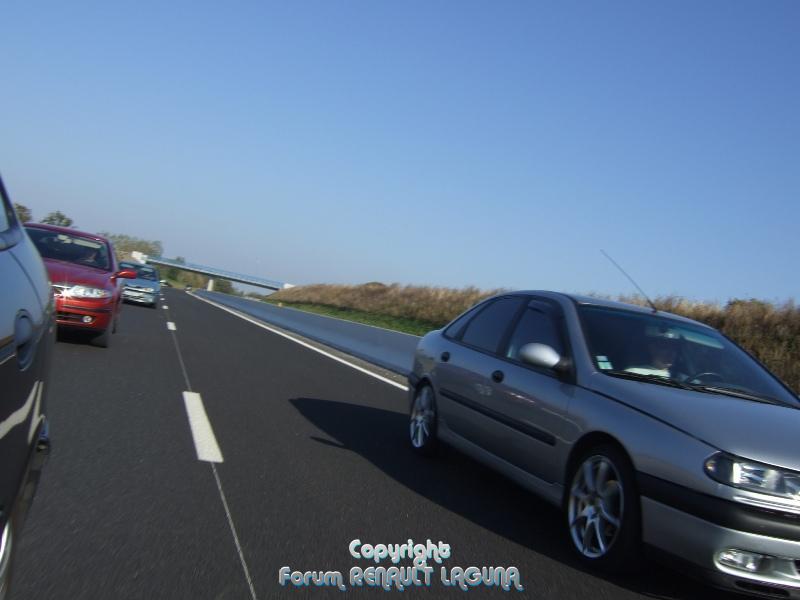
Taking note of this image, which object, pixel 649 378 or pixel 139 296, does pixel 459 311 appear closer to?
pixel 139 296

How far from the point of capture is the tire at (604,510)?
409 cm

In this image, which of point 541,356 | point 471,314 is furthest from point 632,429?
point 471,314

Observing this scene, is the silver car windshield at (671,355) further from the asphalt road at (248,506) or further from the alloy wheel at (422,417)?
the alloy wheel at (422,417)

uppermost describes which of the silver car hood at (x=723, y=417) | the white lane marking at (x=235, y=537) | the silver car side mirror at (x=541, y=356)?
the silver car side mirror at (x=541, y=356)

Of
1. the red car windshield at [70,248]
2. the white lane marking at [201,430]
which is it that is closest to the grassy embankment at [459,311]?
the white lane marking at [201,430]

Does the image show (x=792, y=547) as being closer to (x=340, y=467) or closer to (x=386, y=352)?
(x=340, y=467)

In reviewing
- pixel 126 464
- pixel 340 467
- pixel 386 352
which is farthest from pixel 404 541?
pixel 386 352

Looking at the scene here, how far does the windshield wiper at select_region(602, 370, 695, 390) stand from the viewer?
15.7 ft

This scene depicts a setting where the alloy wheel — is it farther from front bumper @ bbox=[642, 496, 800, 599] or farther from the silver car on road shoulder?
front bumper @ bbox=[642, 496, 800, 599]

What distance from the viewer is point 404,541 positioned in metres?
4.46

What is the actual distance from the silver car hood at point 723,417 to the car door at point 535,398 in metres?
0.30

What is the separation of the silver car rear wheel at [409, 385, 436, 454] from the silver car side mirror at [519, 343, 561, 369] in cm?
178

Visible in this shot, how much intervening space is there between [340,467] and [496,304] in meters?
1.75

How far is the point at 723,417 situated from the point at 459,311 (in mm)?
28357
